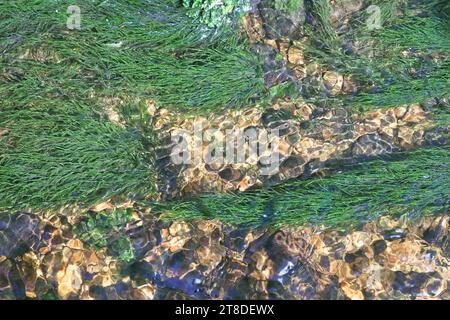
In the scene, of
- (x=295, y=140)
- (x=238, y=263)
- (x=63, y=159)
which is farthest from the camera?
(x=295, y=140)

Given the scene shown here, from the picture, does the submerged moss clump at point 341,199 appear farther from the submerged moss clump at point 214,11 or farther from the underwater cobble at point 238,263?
→ the submerged moss clump at point 214,11

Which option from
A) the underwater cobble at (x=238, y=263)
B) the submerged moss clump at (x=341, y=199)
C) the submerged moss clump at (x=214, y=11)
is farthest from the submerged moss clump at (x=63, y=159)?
the submerged moss clump at (x=214, y=11)

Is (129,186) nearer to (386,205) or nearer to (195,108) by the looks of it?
(195,108)

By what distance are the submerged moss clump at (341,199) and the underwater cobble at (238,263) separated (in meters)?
0.08

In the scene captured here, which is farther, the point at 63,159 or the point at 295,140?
the point at 295,140

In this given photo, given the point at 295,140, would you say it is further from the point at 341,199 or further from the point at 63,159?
the point at 63,159

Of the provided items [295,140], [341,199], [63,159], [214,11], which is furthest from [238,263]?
[214,11]

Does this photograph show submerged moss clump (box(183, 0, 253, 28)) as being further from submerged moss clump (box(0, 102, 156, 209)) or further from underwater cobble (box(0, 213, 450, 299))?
underwater cobble (box(0, 213, 450, 299))

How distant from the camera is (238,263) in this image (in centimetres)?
329

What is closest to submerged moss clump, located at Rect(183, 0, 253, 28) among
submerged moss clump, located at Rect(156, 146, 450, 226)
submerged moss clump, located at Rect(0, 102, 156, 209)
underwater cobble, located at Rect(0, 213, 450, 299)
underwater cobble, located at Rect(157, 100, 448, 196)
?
underwater cobble, located at Rect(157, 100, 448, 196)

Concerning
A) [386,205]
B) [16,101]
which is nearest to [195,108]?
[16,101]

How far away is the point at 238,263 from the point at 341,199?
78 cm

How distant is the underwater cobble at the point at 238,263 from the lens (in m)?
3.18

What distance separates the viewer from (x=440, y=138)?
3.51 m
